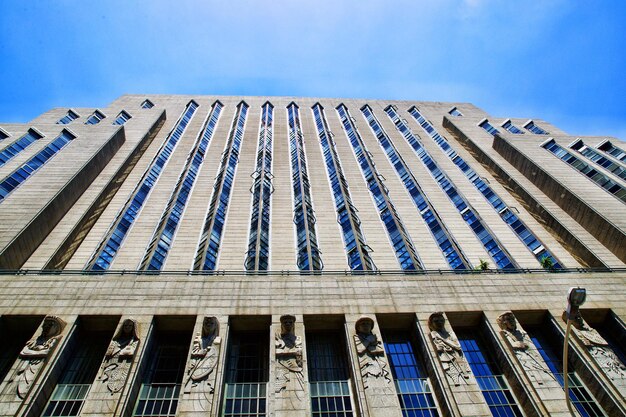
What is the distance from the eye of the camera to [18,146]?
38469mm

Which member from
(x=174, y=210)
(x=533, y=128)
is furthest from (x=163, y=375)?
(x=533, y=128)

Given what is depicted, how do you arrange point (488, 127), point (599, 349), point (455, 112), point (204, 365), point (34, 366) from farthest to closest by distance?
point (455, 112)
point (488, 127)
point (599, 349)
point (204, 365)
point (34, 366)

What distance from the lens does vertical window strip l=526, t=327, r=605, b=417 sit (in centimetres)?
1833

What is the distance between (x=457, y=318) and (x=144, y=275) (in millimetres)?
18383

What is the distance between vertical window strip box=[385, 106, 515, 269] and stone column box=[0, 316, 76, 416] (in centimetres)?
3132

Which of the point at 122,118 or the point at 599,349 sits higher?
the point at 122,118

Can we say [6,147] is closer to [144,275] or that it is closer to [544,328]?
[144,275]

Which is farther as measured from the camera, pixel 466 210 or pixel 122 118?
pixel 122 118

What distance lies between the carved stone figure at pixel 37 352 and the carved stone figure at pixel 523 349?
22.8m

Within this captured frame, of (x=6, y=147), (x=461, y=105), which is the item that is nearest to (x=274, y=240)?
(x=6, y=147)

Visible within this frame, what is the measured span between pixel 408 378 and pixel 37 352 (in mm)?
18092

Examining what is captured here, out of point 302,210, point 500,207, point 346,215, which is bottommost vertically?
point 346,215

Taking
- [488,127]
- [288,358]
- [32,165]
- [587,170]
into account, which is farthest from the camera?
[488,127]

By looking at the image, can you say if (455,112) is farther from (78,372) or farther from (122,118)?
(78,372)
